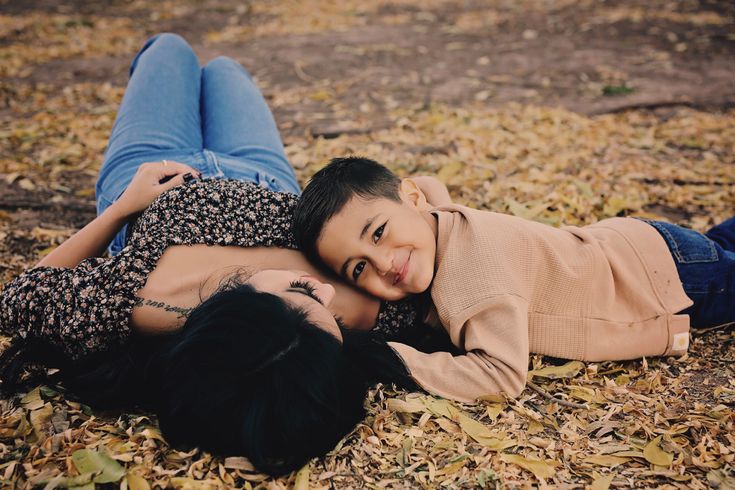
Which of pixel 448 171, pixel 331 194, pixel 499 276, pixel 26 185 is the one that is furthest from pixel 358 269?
pixel 26 185

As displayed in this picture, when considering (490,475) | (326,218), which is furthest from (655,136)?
(490,475)

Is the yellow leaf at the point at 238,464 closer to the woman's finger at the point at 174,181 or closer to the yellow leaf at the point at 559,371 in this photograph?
the yellow leaf at the point at 559,371

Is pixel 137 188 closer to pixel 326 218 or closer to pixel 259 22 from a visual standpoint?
pixel 326 218

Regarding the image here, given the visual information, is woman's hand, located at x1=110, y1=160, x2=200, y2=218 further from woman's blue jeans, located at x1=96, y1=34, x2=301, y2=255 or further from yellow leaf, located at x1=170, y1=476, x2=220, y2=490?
yellow leaf, located at x1=170, y1=476, x2=220, y2=490

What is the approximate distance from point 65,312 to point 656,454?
83.4 inches

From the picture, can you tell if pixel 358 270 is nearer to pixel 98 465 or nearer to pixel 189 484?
pixel 189 484

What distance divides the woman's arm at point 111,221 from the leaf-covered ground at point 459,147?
0.65 meters

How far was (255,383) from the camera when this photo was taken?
1869 millimetres

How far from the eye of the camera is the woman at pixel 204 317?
1.89 metres

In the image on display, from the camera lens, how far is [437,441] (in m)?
2.15

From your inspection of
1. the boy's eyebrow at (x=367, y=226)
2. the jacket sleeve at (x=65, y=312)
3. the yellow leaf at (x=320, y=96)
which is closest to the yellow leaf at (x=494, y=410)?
the boy's eyebrow at (x=367, y=226)

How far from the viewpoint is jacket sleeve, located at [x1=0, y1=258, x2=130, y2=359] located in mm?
2264

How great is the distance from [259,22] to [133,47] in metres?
2.11

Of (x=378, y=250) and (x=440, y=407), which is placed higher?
(x=378, y=250)
